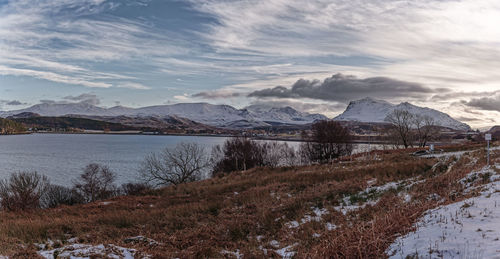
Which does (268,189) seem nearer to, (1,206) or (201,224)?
(201,224)

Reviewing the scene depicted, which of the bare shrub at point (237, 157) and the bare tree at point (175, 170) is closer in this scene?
the bare tree at point (175, 170)

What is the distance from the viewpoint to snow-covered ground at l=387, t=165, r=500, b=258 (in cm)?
624

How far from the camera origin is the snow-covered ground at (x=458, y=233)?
6.24 metres

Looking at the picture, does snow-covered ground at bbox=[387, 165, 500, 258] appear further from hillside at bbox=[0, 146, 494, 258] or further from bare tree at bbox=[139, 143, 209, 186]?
bare tree at bbox=[139, 143, 209, 186]

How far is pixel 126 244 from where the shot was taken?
1034cm

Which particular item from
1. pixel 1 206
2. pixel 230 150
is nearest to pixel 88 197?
pixel 1 206

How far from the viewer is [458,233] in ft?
23.4

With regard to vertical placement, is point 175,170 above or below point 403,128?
below

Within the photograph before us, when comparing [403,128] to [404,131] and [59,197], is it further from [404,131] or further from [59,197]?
[59,197]

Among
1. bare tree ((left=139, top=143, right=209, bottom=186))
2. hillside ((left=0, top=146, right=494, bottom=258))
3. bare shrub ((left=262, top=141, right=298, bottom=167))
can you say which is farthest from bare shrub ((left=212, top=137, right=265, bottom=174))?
hillside ((left=0, top=146, right=494, bottom=258))

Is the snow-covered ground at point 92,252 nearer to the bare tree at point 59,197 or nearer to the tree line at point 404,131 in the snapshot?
the bare tree at point 59,197

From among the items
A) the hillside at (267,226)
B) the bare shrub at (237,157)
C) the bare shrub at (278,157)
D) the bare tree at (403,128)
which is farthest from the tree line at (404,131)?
the hillside at (267,226)

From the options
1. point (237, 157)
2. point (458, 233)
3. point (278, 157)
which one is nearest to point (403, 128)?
point (278, 157)

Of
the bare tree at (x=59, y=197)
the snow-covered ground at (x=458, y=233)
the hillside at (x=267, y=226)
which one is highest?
the snow-covered ground at (x=458, y=233)
